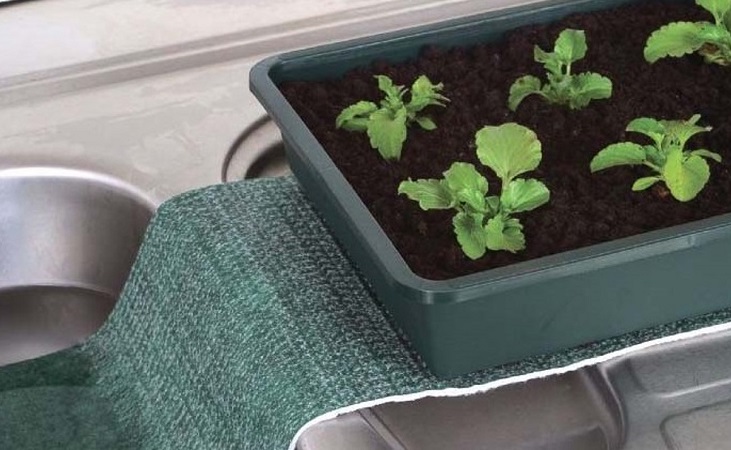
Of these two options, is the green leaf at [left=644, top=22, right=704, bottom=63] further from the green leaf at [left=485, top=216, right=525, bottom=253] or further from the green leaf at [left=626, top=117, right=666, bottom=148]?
the green leaf at [left=485, top=216, right=525, bottom=253]

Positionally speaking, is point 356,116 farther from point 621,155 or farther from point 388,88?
point 621,155

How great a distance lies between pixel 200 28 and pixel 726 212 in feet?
1.54

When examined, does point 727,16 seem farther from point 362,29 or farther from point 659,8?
point 362,29

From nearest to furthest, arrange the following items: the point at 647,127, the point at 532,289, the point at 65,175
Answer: the point at 532,289 → the point at 647,127 → the point at 65,175

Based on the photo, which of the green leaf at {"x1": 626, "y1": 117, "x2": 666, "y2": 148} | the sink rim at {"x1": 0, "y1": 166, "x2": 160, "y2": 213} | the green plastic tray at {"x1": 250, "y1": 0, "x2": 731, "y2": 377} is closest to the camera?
the green plastic tray at {"x1": 250, "y1": 0, "x2": 731, "y2": 377}

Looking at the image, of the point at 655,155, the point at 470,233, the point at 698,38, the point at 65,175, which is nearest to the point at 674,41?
the point at 698,38

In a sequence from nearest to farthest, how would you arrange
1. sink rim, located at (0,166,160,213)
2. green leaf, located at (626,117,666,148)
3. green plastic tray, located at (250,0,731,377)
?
green plastic tray, located at (250,0,731,377), green leaf, located at (626,117,666,148), sink rim, located at (0,166,160,213)

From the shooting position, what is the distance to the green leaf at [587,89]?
722mm

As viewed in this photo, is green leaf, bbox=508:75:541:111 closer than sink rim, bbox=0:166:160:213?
Yes

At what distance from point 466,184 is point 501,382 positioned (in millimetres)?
98

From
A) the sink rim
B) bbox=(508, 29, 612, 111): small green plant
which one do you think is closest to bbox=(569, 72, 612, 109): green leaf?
bbox=(508, 29, 612, 111): small green plant

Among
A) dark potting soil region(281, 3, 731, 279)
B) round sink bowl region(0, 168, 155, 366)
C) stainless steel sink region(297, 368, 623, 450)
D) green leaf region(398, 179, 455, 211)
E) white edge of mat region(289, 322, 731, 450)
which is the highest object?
green leaf region(398, 179, 455, 211)

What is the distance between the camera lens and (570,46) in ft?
2.40

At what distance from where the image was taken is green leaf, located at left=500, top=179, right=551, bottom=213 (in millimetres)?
620
